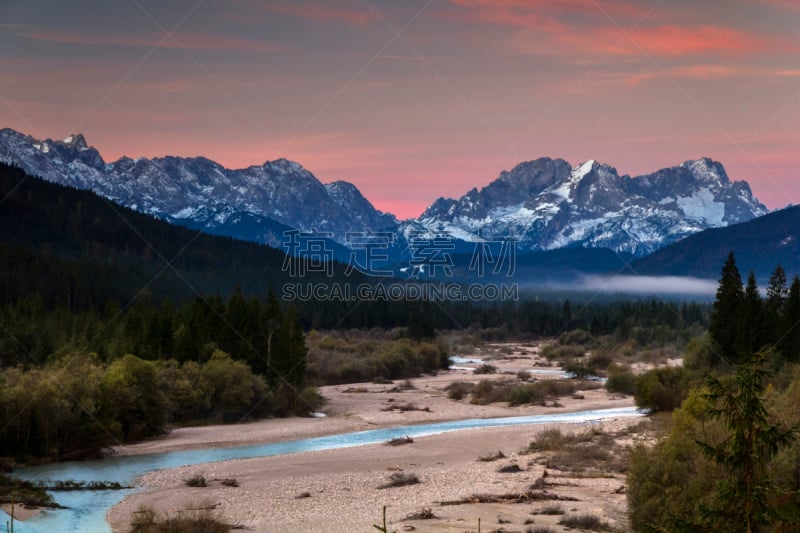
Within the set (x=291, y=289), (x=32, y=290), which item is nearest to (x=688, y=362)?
(x=32, y=290)

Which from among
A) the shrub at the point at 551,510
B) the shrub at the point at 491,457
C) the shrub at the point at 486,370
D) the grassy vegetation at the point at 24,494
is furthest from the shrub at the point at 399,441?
the shrub at the point at 486,370

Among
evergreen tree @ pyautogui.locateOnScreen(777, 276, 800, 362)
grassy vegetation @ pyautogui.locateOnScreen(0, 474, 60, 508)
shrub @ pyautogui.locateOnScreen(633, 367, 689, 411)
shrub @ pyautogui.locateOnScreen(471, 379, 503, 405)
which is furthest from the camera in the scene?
shrub @ pyautogui.locateOnScreen(471, 379, 503, 405)

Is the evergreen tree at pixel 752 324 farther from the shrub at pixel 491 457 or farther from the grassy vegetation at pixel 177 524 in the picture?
the grassy vegetation at pixel 177 524

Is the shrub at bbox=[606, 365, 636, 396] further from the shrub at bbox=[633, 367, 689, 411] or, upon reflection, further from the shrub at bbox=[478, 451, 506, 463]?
the shrub at bbox=[478, 451, 506, 463]

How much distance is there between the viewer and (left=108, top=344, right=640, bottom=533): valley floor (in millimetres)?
28672

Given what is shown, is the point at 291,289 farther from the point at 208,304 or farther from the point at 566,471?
the point at 566,471

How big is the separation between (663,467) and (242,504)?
15379 mm

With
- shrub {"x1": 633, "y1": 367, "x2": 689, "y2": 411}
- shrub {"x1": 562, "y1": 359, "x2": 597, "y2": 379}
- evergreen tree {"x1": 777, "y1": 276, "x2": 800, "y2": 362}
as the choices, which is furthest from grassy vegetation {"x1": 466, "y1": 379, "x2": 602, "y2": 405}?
evergreen tree {"x1": 777, "y1": 276, "x2": 800, "y2": 362}

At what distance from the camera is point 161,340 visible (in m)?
64.8

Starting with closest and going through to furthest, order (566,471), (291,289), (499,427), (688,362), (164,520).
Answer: (164,520), (566,471), (499,427), (688,362), (291,289)

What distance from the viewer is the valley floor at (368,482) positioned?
94.1 feet

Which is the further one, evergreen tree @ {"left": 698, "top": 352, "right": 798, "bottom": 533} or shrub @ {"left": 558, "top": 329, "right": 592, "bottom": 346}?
shrub @ {"left": 558, "top": 329, "right": 592, "bottom": 346}

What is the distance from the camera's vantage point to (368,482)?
36250mm

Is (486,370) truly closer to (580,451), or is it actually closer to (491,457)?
(491,457)
